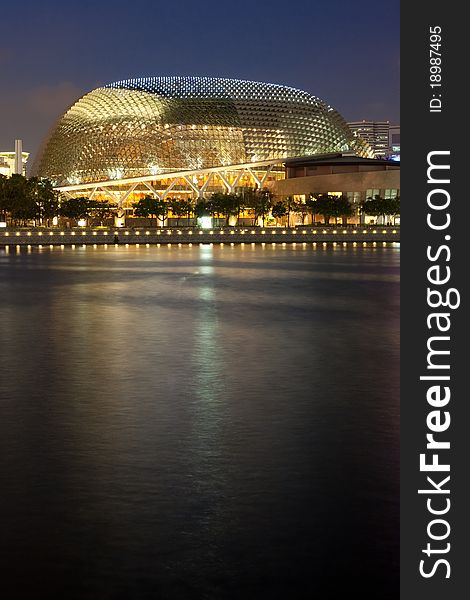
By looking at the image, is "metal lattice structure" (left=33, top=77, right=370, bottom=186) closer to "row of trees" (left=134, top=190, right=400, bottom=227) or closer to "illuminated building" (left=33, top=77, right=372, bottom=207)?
"illuminated building" (left=33, top=77, right=372, bottom=207)

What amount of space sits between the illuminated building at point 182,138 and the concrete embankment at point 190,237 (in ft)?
100

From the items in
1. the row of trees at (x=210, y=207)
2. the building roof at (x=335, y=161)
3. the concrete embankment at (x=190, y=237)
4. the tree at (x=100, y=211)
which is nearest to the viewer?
the concrete embankment at (x=190, y=237)

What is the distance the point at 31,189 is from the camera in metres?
101

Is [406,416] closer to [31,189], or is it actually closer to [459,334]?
[459,334]

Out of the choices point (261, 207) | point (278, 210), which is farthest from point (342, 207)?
point (261, 207)

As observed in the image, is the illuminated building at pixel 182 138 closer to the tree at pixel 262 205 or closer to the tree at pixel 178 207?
the tree at pixel 262 205

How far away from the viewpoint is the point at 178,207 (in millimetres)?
106625

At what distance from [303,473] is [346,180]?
357 feet

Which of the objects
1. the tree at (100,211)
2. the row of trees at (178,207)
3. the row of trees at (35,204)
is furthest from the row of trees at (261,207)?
the row of trees at (35,204)

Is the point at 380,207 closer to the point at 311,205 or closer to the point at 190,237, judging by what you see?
the point at 311,205

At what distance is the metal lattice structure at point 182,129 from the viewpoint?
122125mm

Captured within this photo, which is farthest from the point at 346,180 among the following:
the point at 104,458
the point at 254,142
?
the point at 104,458

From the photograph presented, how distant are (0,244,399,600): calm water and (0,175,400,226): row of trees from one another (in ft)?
252

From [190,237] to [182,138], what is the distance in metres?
40.3
